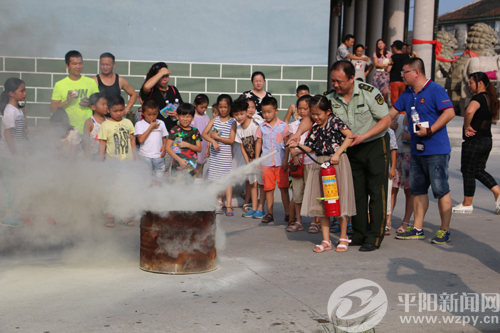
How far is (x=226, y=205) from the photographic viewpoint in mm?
7445

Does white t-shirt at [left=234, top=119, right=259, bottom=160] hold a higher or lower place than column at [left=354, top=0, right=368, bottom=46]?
lower

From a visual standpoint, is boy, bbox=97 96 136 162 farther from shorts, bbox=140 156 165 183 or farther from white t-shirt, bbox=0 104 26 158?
white t-shirt, bbox=0 104 26 158

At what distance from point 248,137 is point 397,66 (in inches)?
244

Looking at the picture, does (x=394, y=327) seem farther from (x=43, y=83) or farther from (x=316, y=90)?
(x=316, y=90)

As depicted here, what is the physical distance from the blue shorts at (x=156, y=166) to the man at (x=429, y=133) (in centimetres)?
315

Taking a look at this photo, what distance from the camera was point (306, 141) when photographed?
18.4ft

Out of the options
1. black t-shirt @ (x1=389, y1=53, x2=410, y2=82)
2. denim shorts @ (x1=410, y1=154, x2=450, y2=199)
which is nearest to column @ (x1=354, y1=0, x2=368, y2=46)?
black t-shirt @ (x1=389, y1=53, x2=410, y2=82)

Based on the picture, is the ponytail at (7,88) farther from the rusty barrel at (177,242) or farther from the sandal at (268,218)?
the sandal at (268,218)

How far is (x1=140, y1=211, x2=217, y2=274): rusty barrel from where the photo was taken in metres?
4.39

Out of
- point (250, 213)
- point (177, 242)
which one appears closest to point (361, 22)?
point (250, 213)

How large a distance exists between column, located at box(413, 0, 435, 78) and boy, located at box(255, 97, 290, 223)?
8668 mm

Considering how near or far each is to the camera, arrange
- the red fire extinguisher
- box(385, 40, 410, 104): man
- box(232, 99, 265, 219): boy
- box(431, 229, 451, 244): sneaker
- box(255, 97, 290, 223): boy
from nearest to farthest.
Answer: the red fire extinguisher
box(431, 229, 451, 244): sneaker
box(255, 97, 290, 223): boy
box(232, 99, 265, 219): boy
box(385, 40, 410, 104): man

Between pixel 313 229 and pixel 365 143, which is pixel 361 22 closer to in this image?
pixel 313 229

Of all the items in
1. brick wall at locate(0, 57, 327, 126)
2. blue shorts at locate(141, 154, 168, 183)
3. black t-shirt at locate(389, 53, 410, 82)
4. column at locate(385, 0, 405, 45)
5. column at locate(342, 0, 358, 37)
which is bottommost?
blue shorts at locate(141, 154, 168, 183)
